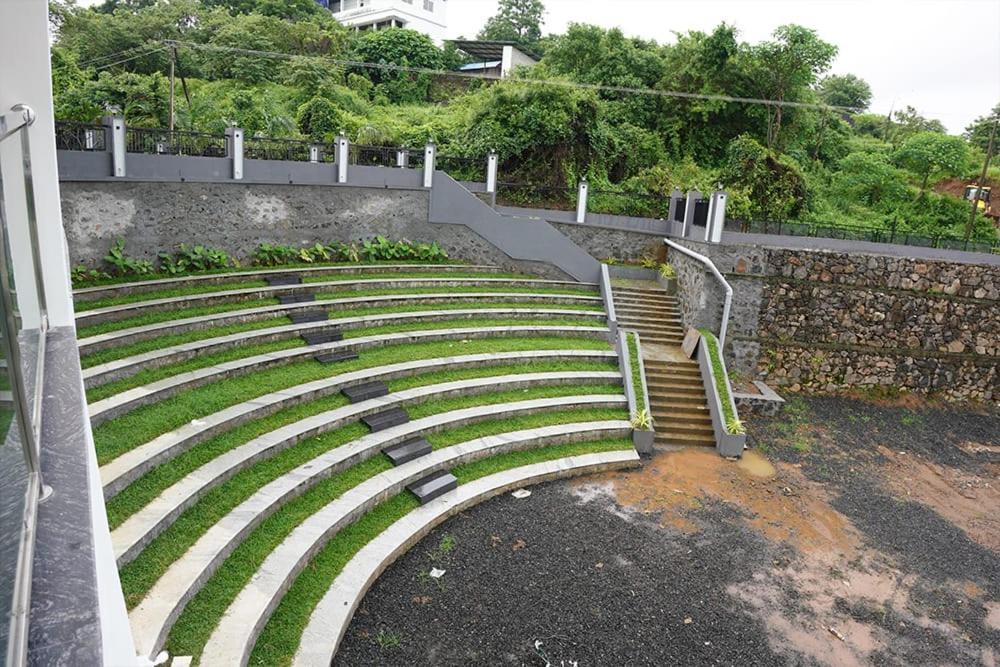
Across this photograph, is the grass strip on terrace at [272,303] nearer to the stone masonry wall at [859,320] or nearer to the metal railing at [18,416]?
the stone masonry wall at [859,320]

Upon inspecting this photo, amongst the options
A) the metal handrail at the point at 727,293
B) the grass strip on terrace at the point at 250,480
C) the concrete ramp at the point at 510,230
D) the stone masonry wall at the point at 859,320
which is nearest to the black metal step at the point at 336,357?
the grass strip on terrace at the point at 250,480

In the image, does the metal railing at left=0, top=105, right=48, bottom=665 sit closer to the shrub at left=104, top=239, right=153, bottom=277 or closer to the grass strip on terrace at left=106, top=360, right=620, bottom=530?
the grass strip on terrace at left=106, top=360, right=620, bottom=530

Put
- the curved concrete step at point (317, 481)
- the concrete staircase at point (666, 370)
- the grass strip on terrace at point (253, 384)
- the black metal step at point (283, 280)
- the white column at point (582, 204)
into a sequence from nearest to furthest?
the curved concrete step at point (317, 481) → the grass strip on terrace at point (253, 384) → the concrete staircase at point (666, 370) → the black metal step at point (283, 280) → the white column at point (582, 204)

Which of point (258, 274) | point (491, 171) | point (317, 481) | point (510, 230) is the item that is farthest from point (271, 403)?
point (491, 171)

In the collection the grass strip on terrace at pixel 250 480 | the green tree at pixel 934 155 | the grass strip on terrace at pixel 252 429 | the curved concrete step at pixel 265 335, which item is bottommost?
the grass strip on terrace at pixel 250 480

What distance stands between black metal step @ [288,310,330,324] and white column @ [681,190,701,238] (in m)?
8.97

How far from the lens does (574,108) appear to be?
19.8 m

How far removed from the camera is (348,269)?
1374cm

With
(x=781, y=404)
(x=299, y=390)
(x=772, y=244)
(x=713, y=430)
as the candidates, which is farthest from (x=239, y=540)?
(x=772, y=244)

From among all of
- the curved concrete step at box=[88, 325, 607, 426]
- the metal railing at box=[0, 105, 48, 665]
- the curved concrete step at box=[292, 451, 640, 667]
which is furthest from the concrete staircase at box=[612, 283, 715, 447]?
the metal railing at box=[0, 105, 48, 665]

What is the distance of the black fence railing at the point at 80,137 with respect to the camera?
11.0 metres

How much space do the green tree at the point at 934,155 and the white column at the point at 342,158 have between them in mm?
20130

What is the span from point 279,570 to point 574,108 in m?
16.7

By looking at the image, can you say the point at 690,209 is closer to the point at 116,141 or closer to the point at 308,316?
the point at 308,316
